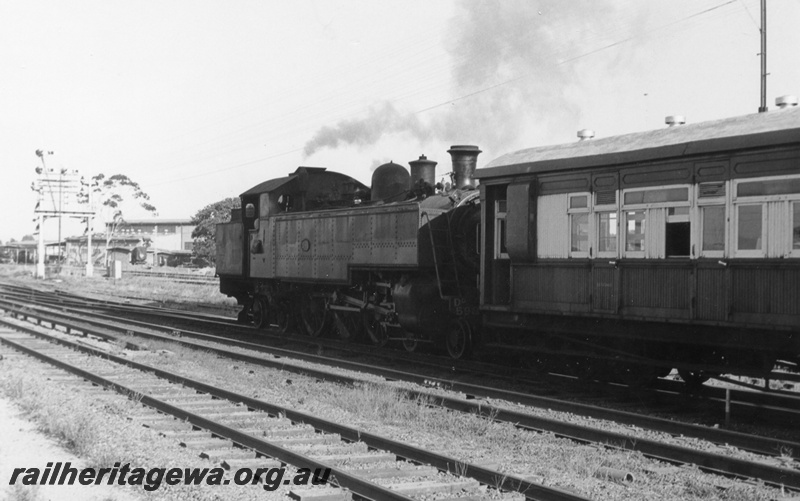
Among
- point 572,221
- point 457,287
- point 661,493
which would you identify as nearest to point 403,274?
point 457,287

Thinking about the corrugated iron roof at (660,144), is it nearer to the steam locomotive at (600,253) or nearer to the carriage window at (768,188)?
the steam locomotive at (600,253)

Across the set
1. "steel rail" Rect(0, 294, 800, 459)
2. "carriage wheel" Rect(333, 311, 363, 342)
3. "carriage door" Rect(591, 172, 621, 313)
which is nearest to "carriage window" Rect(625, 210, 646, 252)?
"carriage door" Rect(591, 172, 621, 313)

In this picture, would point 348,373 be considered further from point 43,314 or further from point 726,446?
point 43,314

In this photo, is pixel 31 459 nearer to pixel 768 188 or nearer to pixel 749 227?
pixel 749 227

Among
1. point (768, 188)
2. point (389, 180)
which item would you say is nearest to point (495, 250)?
point (768, 188)

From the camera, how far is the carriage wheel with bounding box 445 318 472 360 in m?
14.6

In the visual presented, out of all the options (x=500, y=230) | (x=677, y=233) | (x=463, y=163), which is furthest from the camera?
(x=463, y=163)

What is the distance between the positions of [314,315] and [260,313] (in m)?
2.95

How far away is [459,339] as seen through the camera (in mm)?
14875

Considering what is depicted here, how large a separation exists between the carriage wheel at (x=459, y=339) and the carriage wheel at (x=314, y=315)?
418 cm

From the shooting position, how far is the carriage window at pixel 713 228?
929 cm

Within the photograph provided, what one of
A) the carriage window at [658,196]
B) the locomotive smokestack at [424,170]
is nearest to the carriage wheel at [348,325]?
the locomotive smokestack at [424,170]

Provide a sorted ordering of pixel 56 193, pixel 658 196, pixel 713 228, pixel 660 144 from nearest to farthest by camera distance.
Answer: pixel 713 228 → pixel 658 196 → pixel 660 144 → pixel 56 193

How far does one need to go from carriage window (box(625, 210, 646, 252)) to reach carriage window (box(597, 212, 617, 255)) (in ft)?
0.64
